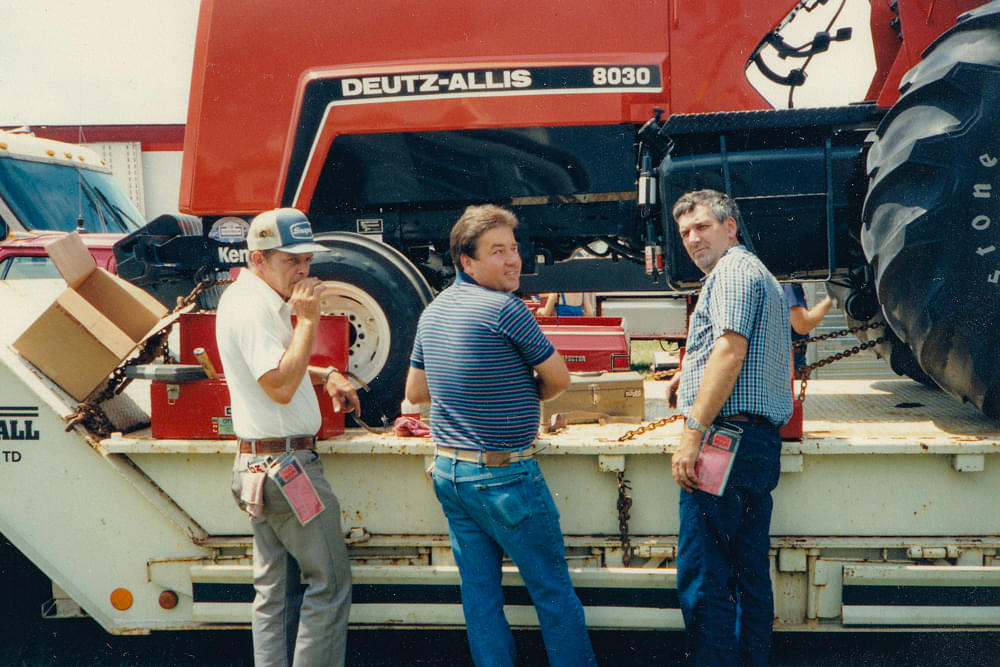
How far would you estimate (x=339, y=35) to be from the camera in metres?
3.97

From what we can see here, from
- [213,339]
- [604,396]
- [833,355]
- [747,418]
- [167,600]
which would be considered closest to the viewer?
[747,418]

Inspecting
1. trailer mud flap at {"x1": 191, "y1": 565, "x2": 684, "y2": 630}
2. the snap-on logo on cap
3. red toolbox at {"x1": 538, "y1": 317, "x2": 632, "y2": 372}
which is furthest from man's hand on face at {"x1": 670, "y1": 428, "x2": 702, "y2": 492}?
the snap-on logo on cap

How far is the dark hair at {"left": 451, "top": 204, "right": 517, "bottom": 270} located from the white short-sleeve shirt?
65 centimetres

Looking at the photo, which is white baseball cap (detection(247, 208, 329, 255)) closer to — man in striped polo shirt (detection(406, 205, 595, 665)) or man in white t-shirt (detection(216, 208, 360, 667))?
man in white t-shirt (detection(216, 208, 360, 667))

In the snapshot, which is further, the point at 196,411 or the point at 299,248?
the point at 196,411

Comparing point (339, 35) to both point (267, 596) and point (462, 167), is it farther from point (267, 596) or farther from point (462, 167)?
point (267, 596)

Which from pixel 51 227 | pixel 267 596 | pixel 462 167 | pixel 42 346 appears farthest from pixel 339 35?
pixel 51 227

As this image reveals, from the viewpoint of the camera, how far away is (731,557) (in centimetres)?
283

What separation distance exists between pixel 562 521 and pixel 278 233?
1.46m

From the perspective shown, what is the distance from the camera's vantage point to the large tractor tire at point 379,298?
3.74m

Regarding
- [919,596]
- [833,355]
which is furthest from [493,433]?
[833,355]

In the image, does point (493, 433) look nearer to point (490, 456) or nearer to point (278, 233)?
point (490, 456)

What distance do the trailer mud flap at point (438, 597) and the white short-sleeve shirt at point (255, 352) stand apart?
651 millimetres

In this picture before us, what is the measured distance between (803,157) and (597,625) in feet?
7.12
